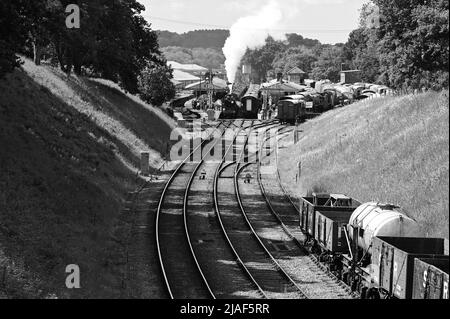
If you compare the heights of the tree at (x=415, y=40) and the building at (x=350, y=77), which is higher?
the building at (x=350, y=77)

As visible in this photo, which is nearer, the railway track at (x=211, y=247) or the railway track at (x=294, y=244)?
the railway track at (x=211, y=247)

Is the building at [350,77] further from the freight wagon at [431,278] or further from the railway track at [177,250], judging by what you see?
the freight wagon at [431,278]

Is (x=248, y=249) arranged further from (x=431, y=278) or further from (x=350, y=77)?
(x=350, y=77)

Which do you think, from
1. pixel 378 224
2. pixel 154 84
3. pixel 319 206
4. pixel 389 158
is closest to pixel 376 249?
pixel 378 224

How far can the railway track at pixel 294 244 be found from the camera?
22114 millimetres

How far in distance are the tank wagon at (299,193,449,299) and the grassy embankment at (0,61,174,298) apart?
736cm

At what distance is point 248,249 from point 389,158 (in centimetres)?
1231

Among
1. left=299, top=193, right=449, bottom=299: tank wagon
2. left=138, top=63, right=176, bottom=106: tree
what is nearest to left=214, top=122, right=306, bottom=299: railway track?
left=299, top=193, right=449, bottom=299: tank wagon

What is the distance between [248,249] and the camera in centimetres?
2708

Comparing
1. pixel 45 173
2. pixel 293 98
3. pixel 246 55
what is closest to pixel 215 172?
pixel 45 173

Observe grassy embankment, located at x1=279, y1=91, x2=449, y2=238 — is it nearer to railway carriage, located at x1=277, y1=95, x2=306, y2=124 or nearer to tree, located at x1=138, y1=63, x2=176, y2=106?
railway carriage, located at x1=277, y1=95, x2=306, y2=124

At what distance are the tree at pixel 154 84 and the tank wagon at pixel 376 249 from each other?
169 feet

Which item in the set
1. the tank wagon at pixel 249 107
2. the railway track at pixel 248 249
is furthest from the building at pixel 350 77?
the railway track at pixel 248 249

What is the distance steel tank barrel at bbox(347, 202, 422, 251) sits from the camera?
20.0 meters
